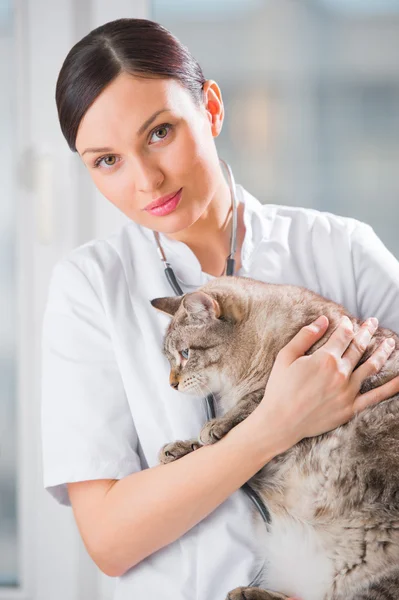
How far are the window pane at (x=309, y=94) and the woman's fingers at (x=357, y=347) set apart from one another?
18.9 inches

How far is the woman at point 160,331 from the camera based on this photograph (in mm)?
942

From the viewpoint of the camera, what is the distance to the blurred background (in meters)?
1.40

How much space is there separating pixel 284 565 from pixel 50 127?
39.4 inches

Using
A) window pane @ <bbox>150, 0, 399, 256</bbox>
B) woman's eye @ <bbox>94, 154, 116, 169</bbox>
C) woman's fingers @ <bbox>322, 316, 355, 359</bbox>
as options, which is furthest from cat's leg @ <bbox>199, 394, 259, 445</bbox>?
window pane @ <bbox>150, 0, 399, 256</bbox>

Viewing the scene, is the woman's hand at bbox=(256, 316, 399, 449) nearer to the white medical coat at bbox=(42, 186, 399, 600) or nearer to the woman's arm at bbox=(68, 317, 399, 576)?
the woman's arm at bbox=(68, 317, 399, 576)

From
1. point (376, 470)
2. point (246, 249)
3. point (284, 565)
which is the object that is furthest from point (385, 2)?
point (284, 565)

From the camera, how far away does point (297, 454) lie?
37.3 inches

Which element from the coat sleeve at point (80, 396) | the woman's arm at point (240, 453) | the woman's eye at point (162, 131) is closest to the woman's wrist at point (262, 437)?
the woman's arm at point (240, 453)

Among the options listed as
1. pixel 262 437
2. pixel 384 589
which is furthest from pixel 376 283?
pixel 384 589

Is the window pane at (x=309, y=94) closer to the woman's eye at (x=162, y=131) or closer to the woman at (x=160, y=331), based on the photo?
the woman at (x=160, y=331)

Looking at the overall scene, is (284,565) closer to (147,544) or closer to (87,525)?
(147,544)

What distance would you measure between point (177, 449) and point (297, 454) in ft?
0.59

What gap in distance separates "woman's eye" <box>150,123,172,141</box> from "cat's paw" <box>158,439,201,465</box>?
0.47 m

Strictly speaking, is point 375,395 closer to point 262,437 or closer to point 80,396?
point 262,437
